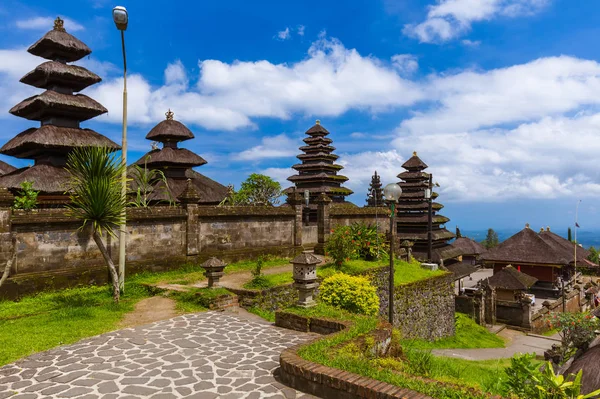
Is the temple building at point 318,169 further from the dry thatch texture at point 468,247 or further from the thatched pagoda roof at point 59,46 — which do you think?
the thatched pagoda roof at point 59,46

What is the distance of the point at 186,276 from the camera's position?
603 inches

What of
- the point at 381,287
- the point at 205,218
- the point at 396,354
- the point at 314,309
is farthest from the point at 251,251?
the point at 396,354

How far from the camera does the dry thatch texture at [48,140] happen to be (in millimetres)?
17844

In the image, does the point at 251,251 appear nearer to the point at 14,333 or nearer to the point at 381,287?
the point at 381,287

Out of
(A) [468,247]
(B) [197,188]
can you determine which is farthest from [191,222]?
(A) [468,247]

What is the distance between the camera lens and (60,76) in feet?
62.4

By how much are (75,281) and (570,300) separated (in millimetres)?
34775

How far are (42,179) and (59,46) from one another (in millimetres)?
6649

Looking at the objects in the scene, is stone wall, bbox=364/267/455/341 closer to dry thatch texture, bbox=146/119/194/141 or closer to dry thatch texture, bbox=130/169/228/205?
dry thatch texture, bbox=130/169/228/205

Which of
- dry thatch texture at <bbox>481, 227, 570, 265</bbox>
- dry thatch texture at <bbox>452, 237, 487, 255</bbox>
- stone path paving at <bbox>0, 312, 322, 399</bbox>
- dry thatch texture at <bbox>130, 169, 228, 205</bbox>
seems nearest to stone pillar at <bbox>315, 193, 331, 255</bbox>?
dry thatch texture at <bbox>130, 169, 228, 205</bbox>

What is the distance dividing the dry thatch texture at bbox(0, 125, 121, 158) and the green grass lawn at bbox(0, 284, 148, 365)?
8212mm

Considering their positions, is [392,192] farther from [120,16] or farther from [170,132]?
[170,132]

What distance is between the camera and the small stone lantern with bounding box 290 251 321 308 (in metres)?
10.6

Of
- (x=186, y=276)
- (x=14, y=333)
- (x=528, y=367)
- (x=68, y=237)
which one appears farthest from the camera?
(x=186, y=276)
